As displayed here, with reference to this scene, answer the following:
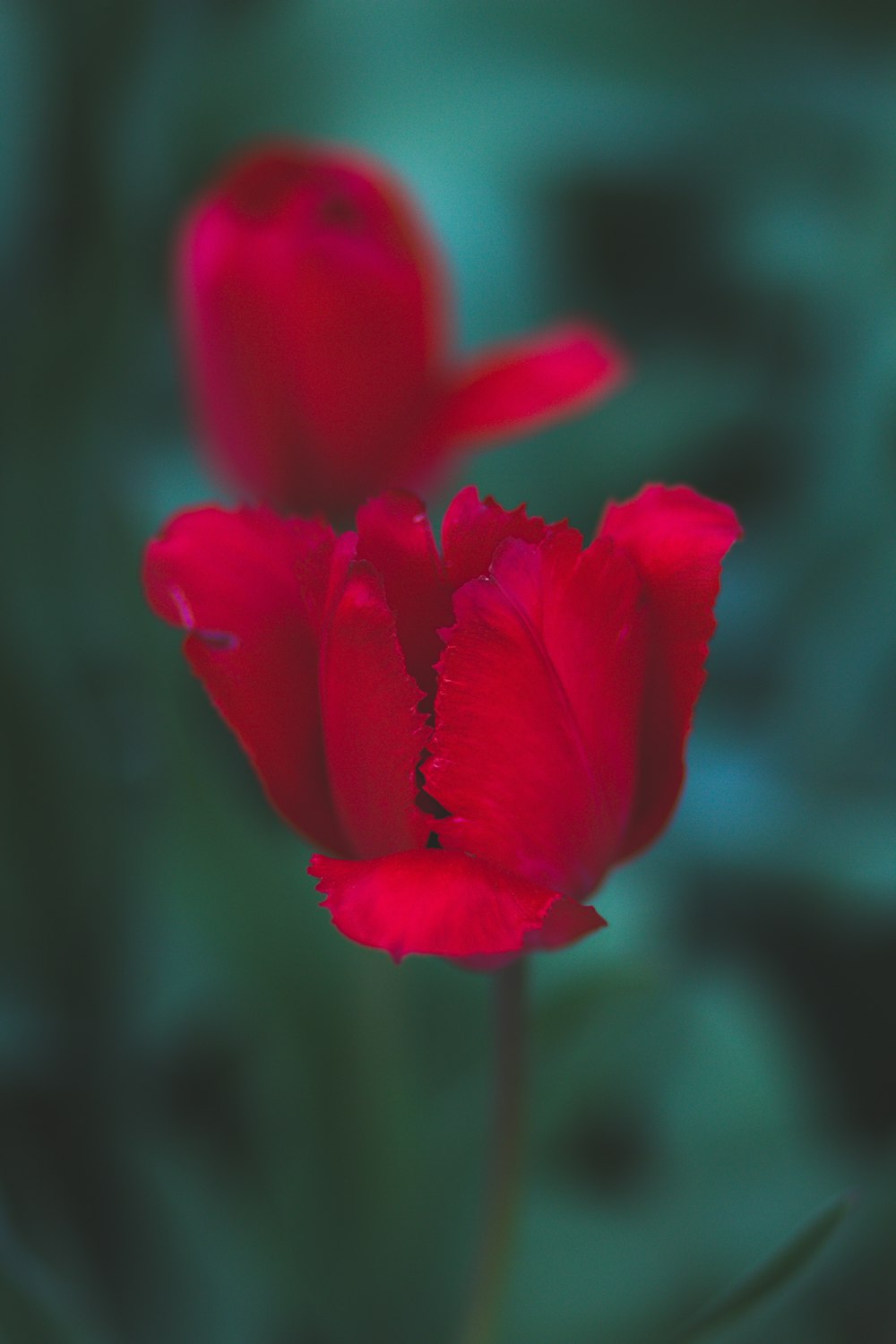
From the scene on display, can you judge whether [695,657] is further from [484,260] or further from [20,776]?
[484,260]

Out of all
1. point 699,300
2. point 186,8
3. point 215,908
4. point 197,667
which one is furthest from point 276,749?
point 186,8

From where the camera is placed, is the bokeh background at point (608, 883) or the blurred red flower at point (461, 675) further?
the bokeh background at point (608, 883)

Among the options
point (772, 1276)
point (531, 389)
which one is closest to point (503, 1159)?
point (772, 1276)

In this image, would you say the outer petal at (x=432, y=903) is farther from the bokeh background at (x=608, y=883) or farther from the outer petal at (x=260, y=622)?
the bokeh background at (x=608, y=883)

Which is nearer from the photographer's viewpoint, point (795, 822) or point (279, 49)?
point (795, 822)

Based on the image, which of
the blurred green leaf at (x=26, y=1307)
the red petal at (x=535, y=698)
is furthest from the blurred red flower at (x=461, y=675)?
the blurred green leaf at (x=26, y=1307)
